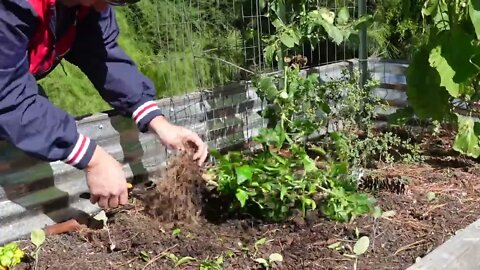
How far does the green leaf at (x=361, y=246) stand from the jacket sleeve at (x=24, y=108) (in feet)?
3.70

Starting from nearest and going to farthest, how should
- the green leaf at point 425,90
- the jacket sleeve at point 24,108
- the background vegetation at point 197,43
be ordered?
the jacket sleeve at point 24,108 → the green leaf at point 425,90 → the background vegetation at point 197,43

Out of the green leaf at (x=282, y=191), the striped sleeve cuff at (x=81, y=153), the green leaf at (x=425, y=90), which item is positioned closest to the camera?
the striped sleeve cuff at (x=81, y=153)

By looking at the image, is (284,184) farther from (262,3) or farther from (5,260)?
(262,3)

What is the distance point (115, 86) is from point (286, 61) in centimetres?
122

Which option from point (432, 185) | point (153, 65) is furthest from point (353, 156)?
point (153, 65)

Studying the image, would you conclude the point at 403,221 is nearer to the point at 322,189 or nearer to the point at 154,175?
the point at 322,189

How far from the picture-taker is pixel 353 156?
3.69 meters

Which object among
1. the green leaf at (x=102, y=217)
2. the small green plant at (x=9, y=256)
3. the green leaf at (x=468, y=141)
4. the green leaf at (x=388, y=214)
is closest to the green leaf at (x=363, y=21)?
the green leaf at (x=468, y=141)

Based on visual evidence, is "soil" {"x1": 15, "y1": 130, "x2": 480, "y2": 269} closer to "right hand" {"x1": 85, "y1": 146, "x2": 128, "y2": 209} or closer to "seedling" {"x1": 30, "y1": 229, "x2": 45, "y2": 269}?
"seedling" {"x1": 30, "y1": 229, "x2": 45, "y2": 269}

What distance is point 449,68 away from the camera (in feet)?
11.3

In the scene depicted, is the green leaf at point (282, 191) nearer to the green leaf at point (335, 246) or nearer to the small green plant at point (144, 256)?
the green leaf at point (335, 246)

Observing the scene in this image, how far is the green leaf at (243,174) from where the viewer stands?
2.93 metres

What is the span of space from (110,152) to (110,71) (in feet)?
1.60

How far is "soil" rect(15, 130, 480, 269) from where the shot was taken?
2.78m
